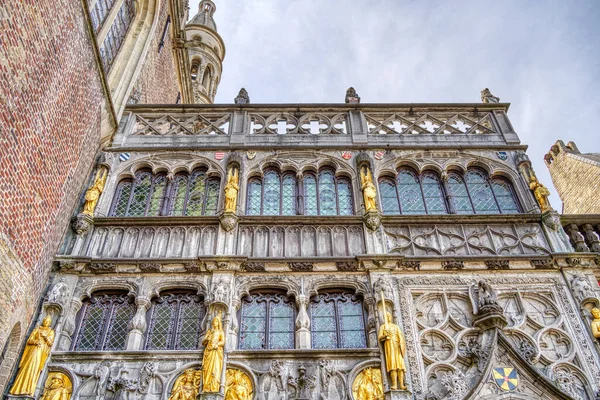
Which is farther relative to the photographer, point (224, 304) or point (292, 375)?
point (224, 304)

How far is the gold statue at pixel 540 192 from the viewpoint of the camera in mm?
12609

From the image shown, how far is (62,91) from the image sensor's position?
11.4 metres

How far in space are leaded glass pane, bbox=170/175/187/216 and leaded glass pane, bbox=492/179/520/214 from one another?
8.26m

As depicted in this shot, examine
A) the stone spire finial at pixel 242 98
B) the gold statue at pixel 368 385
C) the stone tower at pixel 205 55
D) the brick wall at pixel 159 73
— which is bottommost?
the gold statue at pixel 368 385

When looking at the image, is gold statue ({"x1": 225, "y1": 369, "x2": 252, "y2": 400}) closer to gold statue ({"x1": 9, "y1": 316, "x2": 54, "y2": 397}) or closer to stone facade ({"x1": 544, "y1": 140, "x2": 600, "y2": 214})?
gold statue ({"x1": 9, "y1": 316, "x2": 54, "y2": 397})

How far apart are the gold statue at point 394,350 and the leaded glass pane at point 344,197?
10.9ft

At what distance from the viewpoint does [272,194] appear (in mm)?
13383

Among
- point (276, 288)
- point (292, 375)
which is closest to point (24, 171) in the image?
point (276, 288)

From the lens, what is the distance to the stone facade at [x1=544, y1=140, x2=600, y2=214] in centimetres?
1805

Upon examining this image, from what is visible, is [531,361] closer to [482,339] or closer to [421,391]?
[482,339]

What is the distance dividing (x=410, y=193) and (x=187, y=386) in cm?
732

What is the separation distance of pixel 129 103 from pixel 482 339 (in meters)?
11.7

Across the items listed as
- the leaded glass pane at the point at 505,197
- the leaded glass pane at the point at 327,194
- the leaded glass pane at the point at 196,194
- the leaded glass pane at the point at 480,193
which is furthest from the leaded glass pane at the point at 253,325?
the leaded glass pane at the point at 505,197

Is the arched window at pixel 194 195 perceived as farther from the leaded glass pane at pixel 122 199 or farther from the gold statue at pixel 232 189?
the leaded glass pane at pixel 122 199
